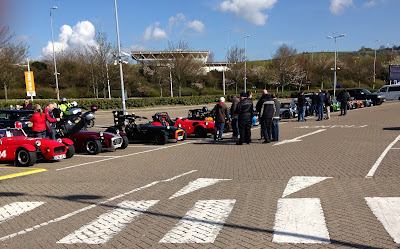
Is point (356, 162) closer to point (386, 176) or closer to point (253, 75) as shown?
point (386, 176)

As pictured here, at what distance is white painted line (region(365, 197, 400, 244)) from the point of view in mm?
4785

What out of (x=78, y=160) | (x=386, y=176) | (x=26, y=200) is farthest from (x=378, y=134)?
(x=26, y=200)

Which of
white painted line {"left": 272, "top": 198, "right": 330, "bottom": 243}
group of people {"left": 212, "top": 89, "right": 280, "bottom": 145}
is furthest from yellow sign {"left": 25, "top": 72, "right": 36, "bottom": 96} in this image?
white painted line {"left": 272, "top": 198, "right": 330, "bottom": 243}

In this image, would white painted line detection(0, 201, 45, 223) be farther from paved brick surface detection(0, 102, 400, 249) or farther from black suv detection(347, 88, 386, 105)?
black suv detection(347, 88, 386, 105)

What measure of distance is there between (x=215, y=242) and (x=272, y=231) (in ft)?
2.86

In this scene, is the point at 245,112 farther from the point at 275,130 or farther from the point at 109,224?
the point at 109,224

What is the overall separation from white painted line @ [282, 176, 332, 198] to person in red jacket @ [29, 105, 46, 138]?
8361mm

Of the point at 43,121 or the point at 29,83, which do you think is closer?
the point at 43,121

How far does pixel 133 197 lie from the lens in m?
6.89

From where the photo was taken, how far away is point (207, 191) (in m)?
7.18

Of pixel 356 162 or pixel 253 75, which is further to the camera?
pixel 253 75

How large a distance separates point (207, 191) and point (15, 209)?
359 centimetres

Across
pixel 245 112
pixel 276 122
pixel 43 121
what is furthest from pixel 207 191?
pixel 43 121

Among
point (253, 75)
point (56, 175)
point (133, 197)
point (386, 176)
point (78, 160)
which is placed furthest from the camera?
point (253, 75)
